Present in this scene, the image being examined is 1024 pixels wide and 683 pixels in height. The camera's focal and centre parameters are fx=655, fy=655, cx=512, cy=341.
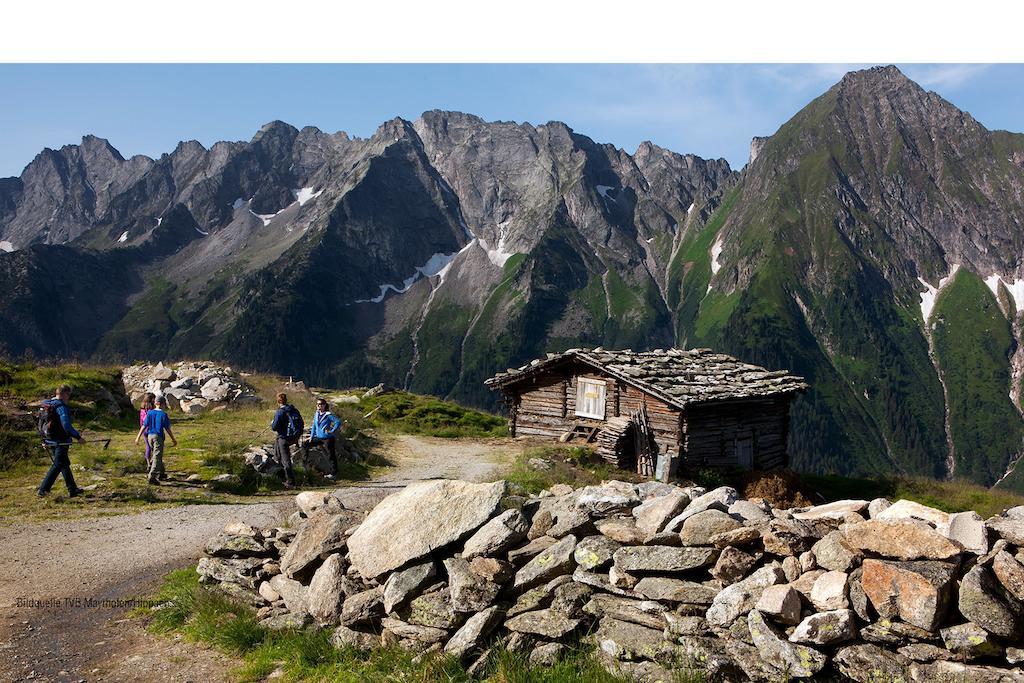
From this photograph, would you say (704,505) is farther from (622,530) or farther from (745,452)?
(745,452)

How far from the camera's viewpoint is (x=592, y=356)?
31.6 meters

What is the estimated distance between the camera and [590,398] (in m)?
32.3

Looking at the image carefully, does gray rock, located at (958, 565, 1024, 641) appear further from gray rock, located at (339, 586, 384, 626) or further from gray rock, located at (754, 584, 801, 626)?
gray rock, located at (339, 586, 384, 626)

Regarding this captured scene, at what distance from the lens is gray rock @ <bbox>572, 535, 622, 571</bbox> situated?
8727mm

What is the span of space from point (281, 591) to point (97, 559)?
15.9 feet

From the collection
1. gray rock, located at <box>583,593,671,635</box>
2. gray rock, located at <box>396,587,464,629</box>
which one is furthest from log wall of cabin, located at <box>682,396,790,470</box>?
gray rock, located at <box>396,587,464,629</box>

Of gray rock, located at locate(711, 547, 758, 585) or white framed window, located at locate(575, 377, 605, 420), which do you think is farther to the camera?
white framed window, located at locate(575, 377, 605, 420)

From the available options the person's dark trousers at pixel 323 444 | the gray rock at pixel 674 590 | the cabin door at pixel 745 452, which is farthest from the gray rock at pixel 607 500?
the cabin door at pixel 745 452

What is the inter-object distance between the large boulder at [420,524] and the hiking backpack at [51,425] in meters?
10.3

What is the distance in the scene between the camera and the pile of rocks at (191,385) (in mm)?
33719

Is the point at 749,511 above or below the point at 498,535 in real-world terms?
above

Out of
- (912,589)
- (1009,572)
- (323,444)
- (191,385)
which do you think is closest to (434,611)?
(912,589)

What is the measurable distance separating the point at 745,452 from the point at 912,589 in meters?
26.7

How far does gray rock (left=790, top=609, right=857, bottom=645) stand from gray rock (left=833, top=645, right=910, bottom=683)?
142 mm
